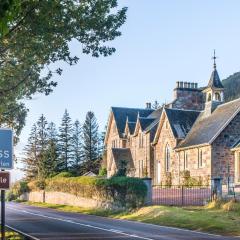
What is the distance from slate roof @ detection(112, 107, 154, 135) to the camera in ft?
240

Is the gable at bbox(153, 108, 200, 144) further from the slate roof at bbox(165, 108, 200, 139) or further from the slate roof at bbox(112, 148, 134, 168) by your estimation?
the slate roof at bbox(112, 148, 134, 168)

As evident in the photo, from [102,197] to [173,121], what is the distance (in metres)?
21.2

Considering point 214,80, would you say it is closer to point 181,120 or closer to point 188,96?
point 181,120

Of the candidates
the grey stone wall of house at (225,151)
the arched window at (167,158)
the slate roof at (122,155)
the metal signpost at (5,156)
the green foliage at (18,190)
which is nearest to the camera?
the metal signpost at (5,156)

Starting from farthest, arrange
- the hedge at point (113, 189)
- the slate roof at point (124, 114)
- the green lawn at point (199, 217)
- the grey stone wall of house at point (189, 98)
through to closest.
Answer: the slate roof at point (124, 114) < the grey stone wall of house at point (189, 98) < the hedge at point (113, 189) < the green lawn at point (199, 217)

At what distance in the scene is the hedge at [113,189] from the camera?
33.2 meters

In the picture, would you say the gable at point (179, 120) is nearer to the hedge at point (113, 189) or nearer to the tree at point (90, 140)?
the hedge at point (113, 189)

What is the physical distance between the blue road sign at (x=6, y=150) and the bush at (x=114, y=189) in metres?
22.3

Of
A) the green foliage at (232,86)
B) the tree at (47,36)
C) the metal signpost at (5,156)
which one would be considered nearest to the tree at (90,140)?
the green foliage at (232,86)

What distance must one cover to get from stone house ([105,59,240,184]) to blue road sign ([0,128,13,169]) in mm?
29464

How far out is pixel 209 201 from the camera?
103 feet

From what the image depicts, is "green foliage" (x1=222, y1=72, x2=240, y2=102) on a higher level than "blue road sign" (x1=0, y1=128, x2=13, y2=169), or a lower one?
higher

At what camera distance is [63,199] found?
49.8 meters

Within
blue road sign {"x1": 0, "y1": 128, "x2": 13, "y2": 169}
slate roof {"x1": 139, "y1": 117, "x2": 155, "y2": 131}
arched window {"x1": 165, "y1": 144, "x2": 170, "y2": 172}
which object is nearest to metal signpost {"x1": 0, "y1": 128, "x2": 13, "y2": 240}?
blue road sign {"x1": 0, "y1": 128, "x2": 13, "y2": 169}
